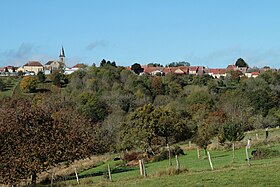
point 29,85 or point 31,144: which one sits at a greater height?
point 29,85

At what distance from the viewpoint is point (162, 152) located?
4744 centimetres

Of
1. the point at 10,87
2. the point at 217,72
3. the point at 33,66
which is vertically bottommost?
the point at 10,87

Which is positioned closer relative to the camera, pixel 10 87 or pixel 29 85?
pixel 29 85

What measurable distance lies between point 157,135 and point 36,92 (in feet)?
213

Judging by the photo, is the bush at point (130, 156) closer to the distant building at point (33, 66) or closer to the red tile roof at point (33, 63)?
the distant building at point (33, 66)

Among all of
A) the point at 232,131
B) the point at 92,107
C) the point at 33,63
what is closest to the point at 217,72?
the point at 33,63

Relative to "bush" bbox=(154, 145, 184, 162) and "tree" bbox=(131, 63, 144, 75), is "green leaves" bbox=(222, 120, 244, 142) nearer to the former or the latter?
"bush" bbox=(154, 145, 184, 162)

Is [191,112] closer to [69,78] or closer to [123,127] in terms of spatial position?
[123,127]

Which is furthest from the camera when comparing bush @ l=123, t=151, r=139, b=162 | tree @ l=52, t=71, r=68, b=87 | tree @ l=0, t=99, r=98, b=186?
tree @ l=52, t=71, r=68, b=87

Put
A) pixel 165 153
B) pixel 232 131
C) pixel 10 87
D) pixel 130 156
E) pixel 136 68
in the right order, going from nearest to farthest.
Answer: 1. pixel 232 131
2. pixel 165 153
3. pixel 130 156
4. pixel 10 87
5. pixel 136 68

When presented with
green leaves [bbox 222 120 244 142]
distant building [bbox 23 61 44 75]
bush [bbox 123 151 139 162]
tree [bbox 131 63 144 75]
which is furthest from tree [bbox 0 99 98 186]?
distant building [bbox 23 61 44 75]

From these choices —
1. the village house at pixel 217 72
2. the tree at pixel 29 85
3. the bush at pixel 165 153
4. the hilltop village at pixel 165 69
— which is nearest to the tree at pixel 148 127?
the bush at pixel 165 153

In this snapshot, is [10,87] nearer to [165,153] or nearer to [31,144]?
[165,153]

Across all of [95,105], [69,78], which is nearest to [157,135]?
[95,105]
